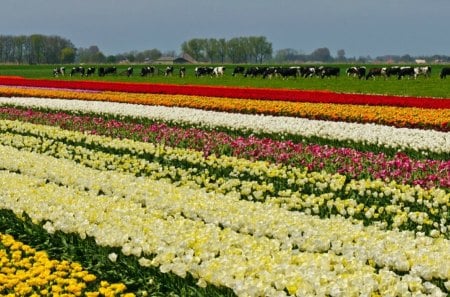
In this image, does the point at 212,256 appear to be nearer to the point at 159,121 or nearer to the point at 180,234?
the point at 180,234

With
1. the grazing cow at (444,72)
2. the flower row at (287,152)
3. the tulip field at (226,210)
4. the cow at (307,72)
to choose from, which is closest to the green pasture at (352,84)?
the grazing cow at (444,72)

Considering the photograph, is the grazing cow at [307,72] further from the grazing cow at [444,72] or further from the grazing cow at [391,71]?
the grazing cow at [444,72]

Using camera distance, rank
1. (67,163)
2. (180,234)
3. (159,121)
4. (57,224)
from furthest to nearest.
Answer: (159,121) → (67,163) → (57,224) → (180,234)

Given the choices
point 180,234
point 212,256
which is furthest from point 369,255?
point 180,234

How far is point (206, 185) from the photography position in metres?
12.0

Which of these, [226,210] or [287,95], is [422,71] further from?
[226,210]

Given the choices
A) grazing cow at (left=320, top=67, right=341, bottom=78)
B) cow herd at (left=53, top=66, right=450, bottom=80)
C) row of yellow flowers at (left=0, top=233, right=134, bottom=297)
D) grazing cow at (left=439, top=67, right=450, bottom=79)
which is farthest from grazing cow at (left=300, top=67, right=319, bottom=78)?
row of yellow flowers at (left=0, top=233, right=134, bottom=297)

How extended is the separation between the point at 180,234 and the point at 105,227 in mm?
946

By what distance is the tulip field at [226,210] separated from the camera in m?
6.61

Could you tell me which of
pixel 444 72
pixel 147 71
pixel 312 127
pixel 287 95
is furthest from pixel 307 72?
pixel 312 127

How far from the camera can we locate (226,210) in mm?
9430

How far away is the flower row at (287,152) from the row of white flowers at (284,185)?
0.67 m

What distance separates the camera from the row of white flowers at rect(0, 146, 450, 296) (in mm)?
6133

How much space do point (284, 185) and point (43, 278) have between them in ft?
19.8
